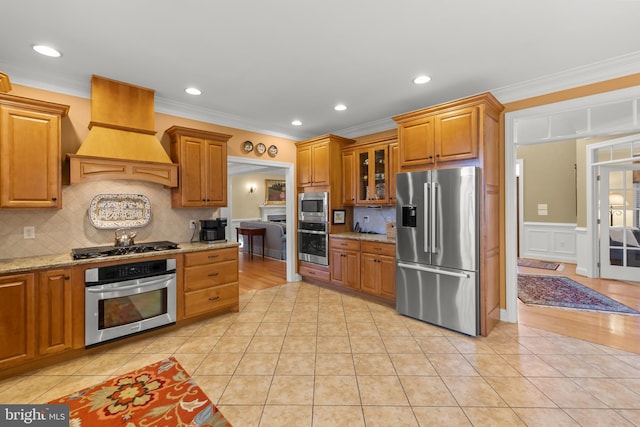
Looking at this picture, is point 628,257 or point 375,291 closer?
point 375,291

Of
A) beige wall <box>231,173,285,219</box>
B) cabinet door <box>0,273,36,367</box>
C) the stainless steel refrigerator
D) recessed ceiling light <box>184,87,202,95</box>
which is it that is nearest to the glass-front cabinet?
the stainless steel refrigerator

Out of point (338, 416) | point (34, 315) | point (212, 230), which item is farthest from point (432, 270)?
point (34, 315)

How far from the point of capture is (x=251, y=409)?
6.47 feet

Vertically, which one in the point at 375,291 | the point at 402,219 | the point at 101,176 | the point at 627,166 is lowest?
the point at 375,291

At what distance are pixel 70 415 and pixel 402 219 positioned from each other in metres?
3.33

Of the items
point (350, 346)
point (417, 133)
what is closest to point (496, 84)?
point (417, 133)

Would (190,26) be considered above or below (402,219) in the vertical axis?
above

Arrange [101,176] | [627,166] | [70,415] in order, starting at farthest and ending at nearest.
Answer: [627,166] → [101,176] → [70,415]

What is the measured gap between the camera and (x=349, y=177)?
4.83m

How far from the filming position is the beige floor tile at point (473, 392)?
2.02 m

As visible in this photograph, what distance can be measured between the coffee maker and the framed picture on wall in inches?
258

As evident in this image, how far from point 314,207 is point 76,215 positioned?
308cm

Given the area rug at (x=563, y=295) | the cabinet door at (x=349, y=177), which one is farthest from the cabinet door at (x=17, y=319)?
the area rug at (x=563, y=295)

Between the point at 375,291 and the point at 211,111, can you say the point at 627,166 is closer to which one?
the point at 375,291
